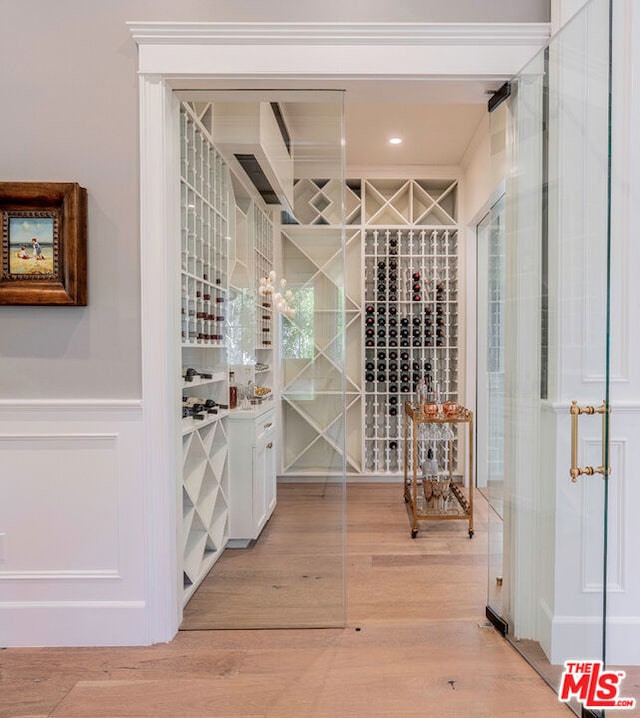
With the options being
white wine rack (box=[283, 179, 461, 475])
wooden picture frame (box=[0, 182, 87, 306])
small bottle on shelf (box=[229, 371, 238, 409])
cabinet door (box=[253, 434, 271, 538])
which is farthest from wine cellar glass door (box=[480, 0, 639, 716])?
white wine rack (box=[283, 179, 461, 475])

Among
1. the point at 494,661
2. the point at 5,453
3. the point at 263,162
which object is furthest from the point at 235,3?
the point at 494,661

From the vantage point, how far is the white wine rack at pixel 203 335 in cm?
228

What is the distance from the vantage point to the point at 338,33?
1969 millimetres

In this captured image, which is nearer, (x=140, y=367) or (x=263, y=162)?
(x=140, y=367)

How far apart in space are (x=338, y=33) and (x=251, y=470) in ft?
6.99

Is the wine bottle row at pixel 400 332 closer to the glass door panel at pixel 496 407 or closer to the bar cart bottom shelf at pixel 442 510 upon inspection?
the bar cart bottom shelf at pixel 442 510

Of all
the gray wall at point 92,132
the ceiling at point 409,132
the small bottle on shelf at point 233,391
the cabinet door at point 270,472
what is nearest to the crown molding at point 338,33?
the gray wall at point 92,132

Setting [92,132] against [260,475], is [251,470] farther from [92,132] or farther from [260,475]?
[92,132]

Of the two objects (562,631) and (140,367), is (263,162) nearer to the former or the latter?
(140,367)

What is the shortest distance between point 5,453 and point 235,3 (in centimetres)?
217

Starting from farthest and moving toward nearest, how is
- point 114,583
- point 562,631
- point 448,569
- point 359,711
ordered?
point 448,569, point 114,583, point 562,631, point 359,711

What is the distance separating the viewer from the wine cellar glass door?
1.62 metres

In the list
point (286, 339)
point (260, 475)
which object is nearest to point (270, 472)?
point (260, 475)

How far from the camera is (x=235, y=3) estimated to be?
1998 millimetres
